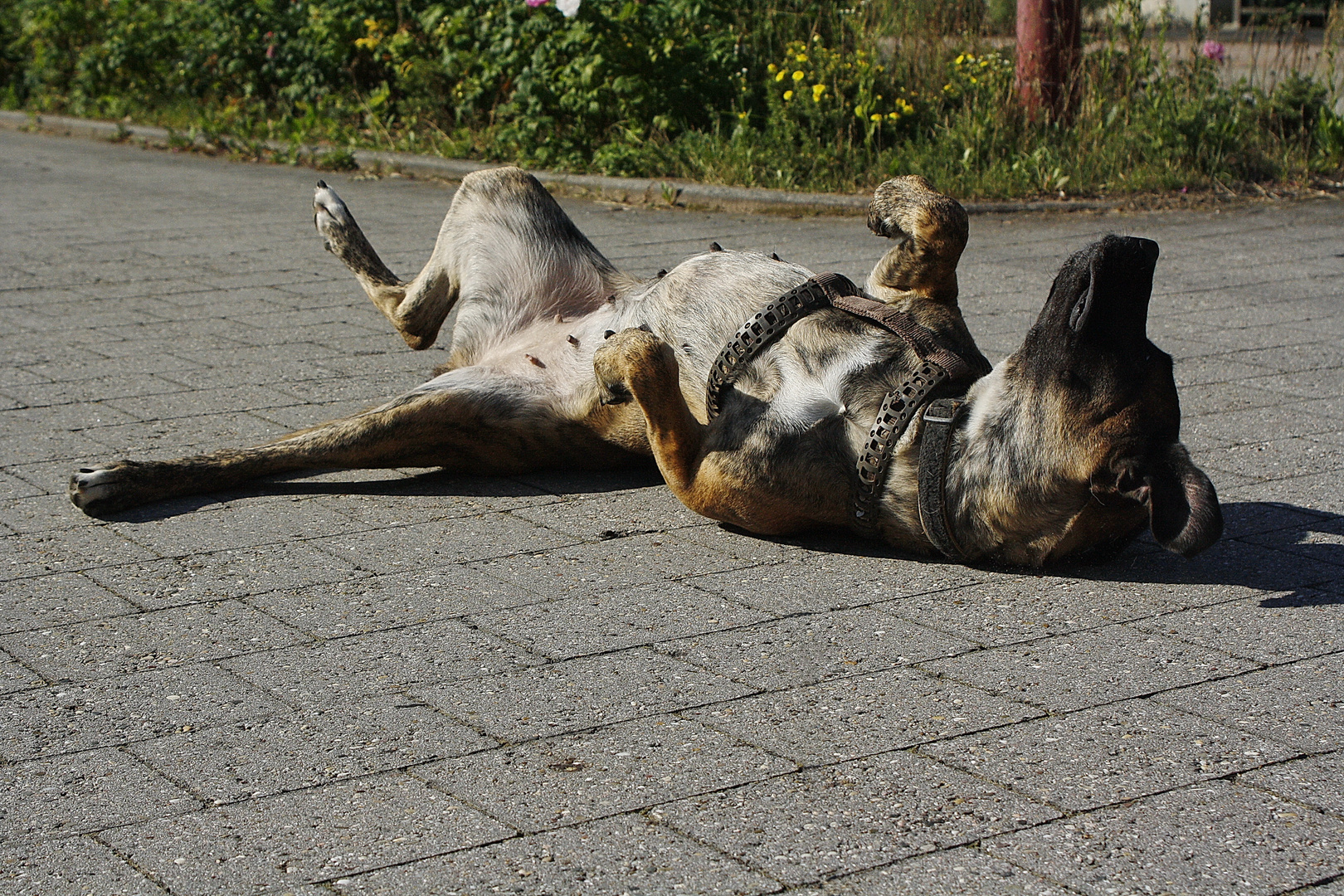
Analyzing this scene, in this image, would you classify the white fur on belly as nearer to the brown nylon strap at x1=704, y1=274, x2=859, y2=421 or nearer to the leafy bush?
the brown nylon strap at x1=704, y1=274, x2=859, y2=421

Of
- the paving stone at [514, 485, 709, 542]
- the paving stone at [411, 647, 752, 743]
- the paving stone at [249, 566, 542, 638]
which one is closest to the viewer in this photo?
the paving stone at [411, 647, 752, 743]

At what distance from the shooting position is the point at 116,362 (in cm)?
629

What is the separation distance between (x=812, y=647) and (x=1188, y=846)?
1109 mm

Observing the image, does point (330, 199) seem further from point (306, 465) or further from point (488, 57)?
point (488, 57)

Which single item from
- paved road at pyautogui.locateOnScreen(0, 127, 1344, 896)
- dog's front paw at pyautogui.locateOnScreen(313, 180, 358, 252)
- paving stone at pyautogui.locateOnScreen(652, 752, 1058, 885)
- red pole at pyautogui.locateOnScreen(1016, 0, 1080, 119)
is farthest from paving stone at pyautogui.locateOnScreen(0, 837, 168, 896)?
red pole at pyautogui.locateOnScreen(1016, 0, 1080, 119)

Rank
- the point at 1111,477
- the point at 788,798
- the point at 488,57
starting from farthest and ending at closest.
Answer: the point at 488,57 → the point at 1111,477 → the point at 788,798

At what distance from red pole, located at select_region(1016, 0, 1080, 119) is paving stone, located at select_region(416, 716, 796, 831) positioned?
8.61 metres

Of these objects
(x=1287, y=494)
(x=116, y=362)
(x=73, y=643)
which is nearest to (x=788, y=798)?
(x=73, y=643)

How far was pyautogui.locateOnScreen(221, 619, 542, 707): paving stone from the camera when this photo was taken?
10.7 ft

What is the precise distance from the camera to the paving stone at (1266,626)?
340 cm

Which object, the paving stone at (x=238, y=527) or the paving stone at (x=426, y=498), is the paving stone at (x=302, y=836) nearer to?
the paving stone at (x=238, y=527)

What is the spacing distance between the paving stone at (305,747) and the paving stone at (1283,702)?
158 cm

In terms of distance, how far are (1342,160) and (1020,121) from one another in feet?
8.15

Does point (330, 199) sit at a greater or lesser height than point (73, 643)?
greater
